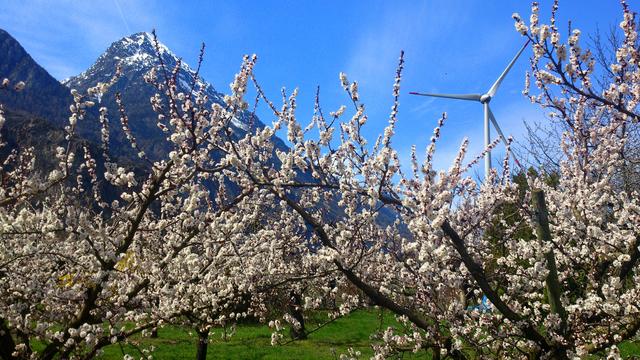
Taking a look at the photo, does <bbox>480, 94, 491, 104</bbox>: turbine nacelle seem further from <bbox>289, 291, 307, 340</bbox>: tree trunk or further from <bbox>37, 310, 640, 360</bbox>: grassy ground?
<bbox>289, 291, 307, 340</bbox>: tree trunk

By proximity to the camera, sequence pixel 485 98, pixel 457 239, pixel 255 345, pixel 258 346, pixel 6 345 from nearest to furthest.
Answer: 1. pixel 457 239
2. pixel 6 345
3. pixel 258 346
4. pixel 255 345
5. pixel 485 98

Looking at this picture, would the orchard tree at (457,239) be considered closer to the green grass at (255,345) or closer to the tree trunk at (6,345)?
the tree trunk at (6,345)

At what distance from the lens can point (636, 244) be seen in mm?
5598

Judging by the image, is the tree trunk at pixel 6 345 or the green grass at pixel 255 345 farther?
the green grass at pixel 255 345

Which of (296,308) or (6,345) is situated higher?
(296,308)

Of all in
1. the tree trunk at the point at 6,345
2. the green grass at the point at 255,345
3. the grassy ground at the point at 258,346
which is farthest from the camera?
the green grass at the point at 255,345

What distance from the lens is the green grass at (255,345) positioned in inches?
571

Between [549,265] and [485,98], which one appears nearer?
[549,265]

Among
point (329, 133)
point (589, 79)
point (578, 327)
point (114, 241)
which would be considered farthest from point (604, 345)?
point (114, 241)

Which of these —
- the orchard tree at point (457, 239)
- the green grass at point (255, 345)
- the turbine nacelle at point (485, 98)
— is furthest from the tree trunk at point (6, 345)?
the turbine nacelle at point (485, 98)

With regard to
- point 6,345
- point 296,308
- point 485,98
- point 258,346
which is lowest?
point 6,345

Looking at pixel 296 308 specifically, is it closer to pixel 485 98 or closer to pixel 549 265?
pixel 549 265

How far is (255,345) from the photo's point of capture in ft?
55.0

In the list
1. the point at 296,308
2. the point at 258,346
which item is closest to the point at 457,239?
the point at 296,308
